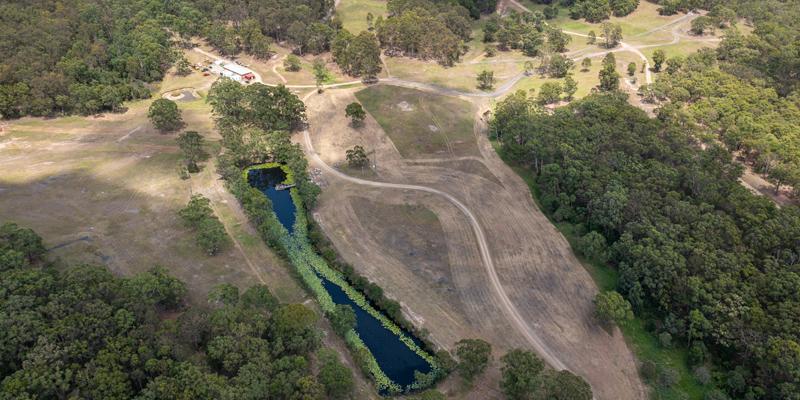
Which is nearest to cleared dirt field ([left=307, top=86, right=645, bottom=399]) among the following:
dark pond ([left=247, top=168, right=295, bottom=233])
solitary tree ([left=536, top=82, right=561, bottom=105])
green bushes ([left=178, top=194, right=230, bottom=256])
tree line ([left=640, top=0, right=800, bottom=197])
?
dark pond ([left=247, top=168, right=295, bottom=233])

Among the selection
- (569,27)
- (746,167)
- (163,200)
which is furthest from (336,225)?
(569,27)

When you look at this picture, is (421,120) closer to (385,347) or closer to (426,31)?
(426,31)

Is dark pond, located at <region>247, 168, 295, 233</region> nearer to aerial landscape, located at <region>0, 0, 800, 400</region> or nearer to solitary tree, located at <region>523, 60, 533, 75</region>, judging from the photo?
aerial landscape, located at <region>0, 0, 800, 400</region>

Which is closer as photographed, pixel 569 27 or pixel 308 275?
pixel 308 275

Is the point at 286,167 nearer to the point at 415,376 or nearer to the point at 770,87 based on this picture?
the point at 415,376

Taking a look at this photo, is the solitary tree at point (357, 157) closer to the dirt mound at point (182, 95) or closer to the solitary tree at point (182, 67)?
the dirt mound at point (182, 95)

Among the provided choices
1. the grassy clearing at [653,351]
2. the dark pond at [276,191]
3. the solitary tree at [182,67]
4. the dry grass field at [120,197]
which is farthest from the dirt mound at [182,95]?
the grassy clearing at [653,351]

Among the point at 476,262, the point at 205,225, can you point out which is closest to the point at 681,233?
the point at 476,262
